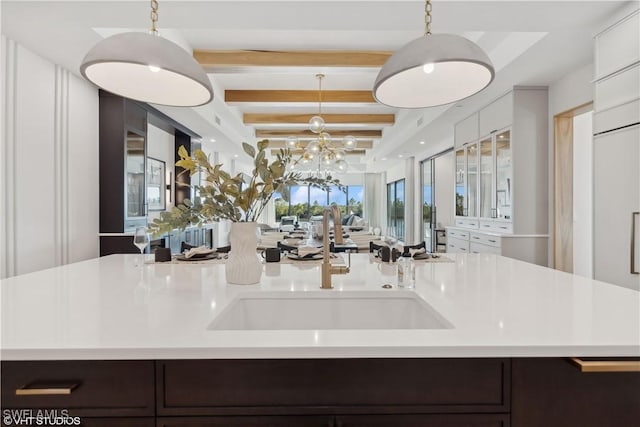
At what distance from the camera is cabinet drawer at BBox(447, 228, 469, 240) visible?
16.3 feet

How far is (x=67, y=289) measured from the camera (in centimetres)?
134

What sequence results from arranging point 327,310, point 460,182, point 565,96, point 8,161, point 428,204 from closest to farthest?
point 327,310 → point 8,161 → point 565,96 → point 460,182 → point 428,204

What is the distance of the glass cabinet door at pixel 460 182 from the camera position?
17.7ft

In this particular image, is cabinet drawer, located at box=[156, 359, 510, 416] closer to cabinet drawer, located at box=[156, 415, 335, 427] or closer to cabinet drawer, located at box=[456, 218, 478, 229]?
cabinet drawer, located at box=[156, 415, 335, 427]

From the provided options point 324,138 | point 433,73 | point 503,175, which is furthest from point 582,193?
point 433,73

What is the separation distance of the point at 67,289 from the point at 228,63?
3201mm

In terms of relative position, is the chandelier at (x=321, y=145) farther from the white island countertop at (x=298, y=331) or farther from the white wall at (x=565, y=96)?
the white island countertop at (x=298, y=331)

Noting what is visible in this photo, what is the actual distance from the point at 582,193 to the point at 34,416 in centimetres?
485

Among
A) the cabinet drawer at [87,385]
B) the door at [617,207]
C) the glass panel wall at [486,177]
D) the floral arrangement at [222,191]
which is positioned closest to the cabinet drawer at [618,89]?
the door at [617,207]

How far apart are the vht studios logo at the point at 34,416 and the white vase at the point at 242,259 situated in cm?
69

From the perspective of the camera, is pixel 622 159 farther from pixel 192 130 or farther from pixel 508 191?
pixel 192 130

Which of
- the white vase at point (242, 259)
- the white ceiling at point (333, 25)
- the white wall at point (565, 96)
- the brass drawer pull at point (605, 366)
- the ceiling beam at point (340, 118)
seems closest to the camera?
the brass drawer pull at point (605, 366)

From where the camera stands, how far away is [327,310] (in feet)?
4.33

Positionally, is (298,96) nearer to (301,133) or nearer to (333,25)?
(301,133)
